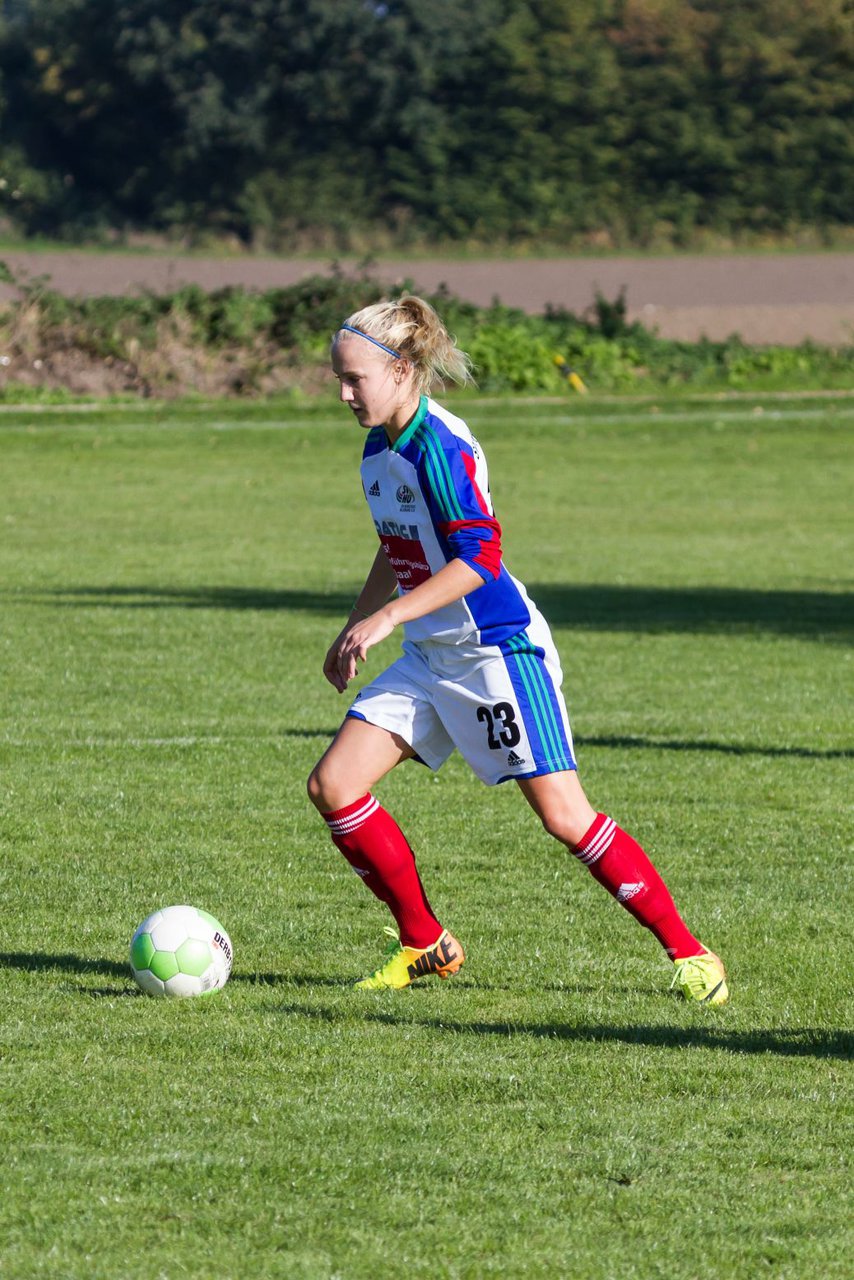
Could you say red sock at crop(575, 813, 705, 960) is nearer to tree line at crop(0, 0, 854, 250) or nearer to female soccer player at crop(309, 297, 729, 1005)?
female soccer player at crop(309, 297, 729, 1005)

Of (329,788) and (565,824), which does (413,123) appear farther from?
(565,824)

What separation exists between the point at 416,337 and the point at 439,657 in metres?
0.94

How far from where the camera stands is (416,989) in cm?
625

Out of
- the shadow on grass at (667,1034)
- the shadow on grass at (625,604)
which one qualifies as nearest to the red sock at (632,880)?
the shadow on grass at (667,1034)

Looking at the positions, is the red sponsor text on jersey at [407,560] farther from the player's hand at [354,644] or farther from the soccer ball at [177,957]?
the soccer ball at [177,957]

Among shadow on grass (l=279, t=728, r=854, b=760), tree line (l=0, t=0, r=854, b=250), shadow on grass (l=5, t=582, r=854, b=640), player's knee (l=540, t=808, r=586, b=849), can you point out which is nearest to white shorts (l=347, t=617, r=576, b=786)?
player's knee (l=540, t=808, r=586, b=849)

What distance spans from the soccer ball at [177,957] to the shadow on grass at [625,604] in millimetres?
9738

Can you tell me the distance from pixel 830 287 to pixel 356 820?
48.5 metres

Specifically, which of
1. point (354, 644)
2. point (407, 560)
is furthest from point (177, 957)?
point (407, 560)

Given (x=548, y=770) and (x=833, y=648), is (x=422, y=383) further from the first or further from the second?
(x=833, y=648)

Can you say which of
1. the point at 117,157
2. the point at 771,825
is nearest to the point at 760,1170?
the point at 771,825

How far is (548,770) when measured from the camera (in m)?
5.95

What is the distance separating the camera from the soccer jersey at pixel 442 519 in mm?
5797

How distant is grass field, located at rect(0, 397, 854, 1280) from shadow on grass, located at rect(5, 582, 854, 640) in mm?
79
